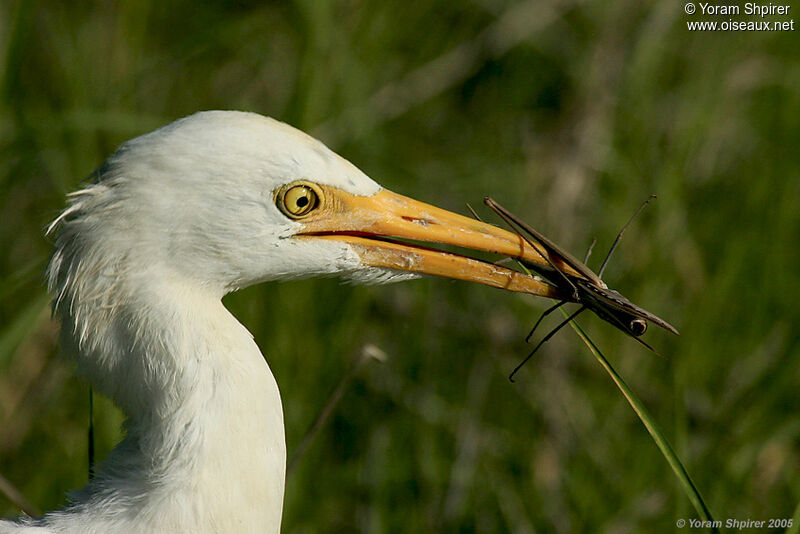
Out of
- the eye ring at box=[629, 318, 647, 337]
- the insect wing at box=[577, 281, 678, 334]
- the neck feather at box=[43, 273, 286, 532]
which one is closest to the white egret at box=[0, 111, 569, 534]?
the neck feather at box=[43, 273, 286, 532]

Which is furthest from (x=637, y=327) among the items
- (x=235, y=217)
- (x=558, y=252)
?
(x=235, y=217)

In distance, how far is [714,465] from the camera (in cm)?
298

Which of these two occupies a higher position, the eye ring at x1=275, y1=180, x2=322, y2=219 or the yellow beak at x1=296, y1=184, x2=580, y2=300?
the eye ring at x1=275, y1=180, x2=322, y2=219

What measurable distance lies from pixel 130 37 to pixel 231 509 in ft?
8.52

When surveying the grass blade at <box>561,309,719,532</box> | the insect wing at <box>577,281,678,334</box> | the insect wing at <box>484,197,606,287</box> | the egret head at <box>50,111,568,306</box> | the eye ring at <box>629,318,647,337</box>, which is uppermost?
the egret head at <box>50,111,568,306</box>

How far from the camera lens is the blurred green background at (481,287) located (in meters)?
3.20

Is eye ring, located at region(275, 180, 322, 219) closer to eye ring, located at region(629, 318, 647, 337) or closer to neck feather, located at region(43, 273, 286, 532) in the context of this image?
neck feather, located at region(43, 273, 286, 532)

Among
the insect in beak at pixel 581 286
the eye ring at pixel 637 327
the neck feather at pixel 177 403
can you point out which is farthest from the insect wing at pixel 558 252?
the neck feather at pixel 177 403

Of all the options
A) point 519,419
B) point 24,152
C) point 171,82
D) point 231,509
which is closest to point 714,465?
point 519,419

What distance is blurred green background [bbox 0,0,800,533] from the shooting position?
3.20 metres

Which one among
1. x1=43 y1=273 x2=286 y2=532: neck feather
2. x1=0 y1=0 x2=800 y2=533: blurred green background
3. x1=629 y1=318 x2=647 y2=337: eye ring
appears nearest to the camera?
x1=43 y1=273 x2=286 y2=532: neck feather

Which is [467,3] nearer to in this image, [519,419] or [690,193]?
[690,193]

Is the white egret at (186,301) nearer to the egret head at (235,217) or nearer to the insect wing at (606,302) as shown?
the egret head at (235,217)

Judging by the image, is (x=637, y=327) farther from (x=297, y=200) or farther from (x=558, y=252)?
(x=297, y=200)
